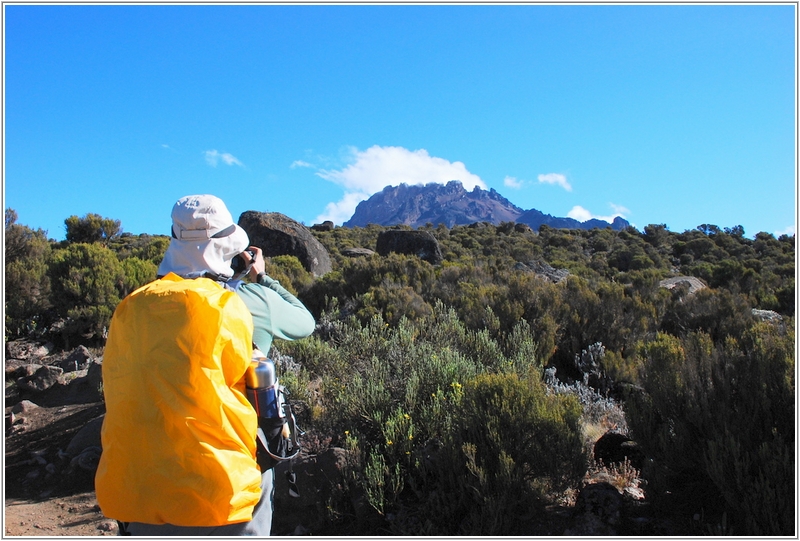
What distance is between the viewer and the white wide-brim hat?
2033 millimetres

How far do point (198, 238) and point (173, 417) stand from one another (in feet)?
2.46

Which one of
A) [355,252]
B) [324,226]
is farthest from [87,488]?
[324,226]

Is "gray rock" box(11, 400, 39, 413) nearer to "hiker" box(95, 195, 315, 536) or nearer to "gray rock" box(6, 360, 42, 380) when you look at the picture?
"gray rock" box(6, 360, 42, 380)

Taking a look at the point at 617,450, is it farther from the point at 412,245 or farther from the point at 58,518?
the point at 412,245

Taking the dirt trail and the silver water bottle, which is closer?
the silver water bottle

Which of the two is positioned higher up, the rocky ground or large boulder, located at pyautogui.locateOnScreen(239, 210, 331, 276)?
large boulder, located at pyautogui.locateOnScreen(239, 210, 331, 276)

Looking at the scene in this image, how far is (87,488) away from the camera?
3896 mm

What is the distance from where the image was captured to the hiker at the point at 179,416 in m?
1.60

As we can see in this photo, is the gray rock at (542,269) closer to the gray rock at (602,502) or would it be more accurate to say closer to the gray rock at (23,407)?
the gray rock at (23,407)

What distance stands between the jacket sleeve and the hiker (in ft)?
0.78

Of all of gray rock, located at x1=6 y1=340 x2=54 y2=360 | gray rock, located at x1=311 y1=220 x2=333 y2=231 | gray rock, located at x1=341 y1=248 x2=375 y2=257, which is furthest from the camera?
gray rock, located at x1=311 y1=220 x2=333 y2=231

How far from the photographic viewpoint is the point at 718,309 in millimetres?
7695

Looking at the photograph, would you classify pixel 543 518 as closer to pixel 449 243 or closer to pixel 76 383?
pixel 76 383

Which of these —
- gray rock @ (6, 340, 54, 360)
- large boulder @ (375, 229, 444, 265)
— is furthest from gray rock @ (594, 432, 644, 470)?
large boulder @ (375, 229, 444, 265)
